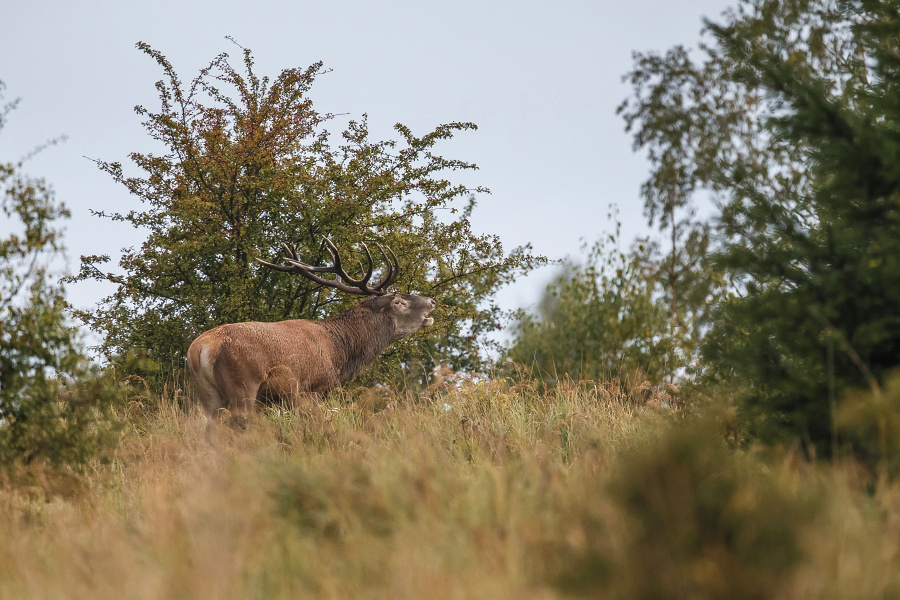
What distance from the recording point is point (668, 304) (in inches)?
685

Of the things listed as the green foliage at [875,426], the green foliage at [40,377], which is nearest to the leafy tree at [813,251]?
the green foliage at [875,426]

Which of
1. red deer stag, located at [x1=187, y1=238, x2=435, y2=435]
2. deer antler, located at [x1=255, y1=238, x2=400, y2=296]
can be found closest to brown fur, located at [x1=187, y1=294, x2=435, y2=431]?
red deer stag, located at [x1=187, y1=238, x2=435, y2=435]

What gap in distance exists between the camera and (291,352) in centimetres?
962

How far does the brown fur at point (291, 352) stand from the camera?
9039 millimetres

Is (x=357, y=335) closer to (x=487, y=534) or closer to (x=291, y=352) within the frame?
(x=291, y=352)

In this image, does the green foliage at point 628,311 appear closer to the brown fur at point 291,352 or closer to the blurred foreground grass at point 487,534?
the brown fur at point 291,352

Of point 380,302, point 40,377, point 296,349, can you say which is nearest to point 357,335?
point 380,302

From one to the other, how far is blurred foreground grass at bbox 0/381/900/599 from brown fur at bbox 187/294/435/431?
3.67 metres

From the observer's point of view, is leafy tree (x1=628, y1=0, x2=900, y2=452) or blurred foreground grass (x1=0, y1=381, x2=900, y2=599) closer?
blurred foreground grass (x1=0, y1=381, x2=900, y2=599)

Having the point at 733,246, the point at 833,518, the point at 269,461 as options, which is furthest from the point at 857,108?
the point at 269,461

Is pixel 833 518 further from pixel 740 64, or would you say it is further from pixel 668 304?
pixel 668 304

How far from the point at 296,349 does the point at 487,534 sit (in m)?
6.50

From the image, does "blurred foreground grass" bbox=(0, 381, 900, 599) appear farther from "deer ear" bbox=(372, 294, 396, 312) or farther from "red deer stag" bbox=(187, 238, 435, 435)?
"deer ear" bbox=(372, 294, 396, 312)

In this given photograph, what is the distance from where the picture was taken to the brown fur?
9.04 metres
